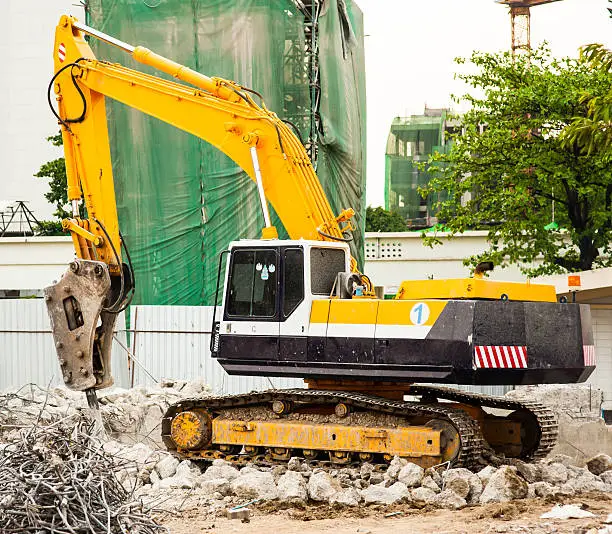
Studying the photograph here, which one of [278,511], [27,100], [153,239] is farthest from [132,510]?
[27,100]

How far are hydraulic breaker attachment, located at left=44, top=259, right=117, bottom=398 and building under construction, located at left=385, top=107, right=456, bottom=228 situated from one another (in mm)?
59254

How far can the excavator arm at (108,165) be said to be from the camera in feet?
46.2

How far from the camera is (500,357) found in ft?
43.1

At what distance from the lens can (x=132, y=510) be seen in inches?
319

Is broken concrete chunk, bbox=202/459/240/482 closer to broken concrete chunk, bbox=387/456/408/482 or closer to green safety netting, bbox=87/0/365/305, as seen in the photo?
broken concrete chunk, bbox=387/456/408/482

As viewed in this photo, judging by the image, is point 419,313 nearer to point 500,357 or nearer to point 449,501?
point 500,357

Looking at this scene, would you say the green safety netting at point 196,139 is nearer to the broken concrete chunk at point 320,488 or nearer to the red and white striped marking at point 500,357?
the red and white striped marking at point 500,357

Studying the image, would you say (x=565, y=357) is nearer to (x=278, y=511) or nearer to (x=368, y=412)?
(x=368, y=412)

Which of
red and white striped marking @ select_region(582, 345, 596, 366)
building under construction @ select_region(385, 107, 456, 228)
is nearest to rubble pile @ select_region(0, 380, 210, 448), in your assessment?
red and white striped marking @ select_region(582, 345, 596, 366)

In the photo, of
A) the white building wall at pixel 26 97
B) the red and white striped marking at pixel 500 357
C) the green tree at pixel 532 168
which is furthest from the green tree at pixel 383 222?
the red and white striped marking at pixel 500 357

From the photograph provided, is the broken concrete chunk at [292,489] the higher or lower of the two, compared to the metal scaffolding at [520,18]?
lower

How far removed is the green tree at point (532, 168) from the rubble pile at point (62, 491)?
800 inches

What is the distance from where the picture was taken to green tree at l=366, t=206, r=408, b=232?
209 ft

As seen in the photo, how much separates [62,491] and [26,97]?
52475 millimetres
